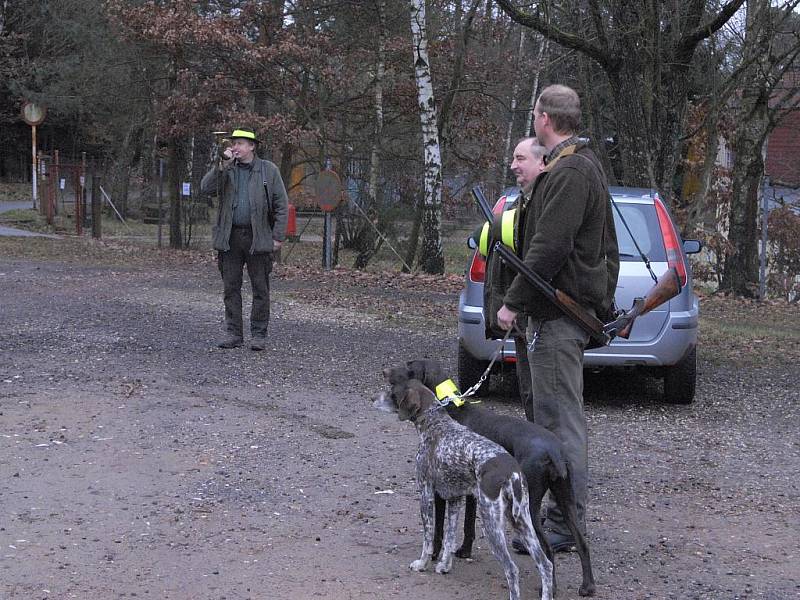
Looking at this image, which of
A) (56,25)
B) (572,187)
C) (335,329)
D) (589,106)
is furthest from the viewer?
(56,25)

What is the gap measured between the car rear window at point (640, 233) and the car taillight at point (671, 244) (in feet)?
0.10

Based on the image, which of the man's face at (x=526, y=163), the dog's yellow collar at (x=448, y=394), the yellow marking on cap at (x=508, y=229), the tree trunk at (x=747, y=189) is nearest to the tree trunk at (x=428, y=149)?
the tree trunk at (x=747, y=189)

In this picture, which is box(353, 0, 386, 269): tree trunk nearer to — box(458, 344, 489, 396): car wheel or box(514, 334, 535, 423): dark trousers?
box(458, 344, 489, 396): car wheel

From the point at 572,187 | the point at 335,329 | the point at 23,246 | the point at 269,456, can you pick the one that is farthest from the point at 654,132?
the point at 23,246

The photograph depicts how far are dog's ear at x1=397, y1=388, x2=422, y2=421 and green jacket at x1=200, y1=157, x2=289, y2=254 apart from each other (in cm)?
562

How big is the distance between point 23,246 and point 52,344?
45.4 ft

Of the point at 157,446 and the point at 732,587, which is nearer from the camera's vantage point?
the point at 732,587

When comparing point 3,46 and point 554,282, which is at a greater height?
point 3,46

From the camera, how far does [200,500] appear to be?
568cm

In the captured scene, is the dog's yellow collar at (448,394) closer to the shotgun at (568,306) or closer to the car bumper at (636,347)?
the shotgun at (568,306)

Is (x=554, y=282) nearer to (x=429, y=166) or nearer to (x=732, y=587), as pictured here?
(x=732, y=587)

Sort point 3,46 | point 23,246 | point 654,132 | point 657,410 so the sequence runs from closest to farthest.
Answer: point 657,410, point 654,132, point 23,246, point 3,46

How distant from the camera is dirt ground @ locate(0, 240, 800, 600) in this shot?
468 centimetres

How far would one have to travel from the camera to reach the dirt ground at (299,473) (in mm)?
4676
